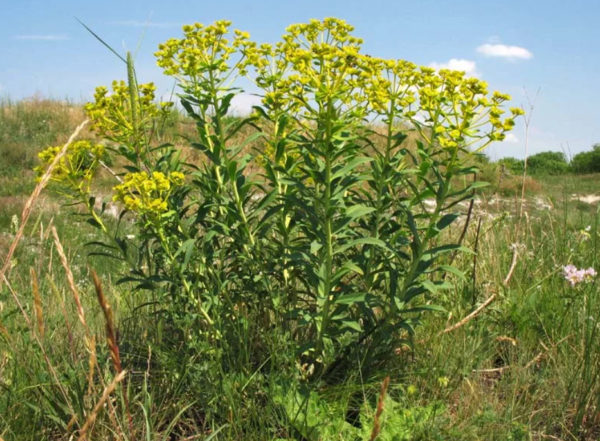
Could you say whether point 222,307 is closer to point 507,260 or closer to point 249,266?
point 249,266

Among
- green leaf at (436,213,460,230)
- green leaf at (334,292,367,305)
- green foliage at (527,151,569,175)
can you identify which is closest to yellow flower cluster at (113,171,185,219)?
green leaf at (334,292,367,305)

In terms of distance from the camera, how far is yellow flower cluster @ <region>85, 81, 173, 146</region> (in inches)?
98.9

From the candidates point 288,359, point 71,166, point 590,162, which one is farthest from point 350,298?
point 590,162

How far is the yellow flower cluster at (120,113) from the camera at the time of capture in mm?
2512

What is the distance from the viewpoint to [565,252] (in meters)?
4.40

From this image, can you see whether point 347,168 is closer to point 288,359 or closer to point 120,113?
point 288,359

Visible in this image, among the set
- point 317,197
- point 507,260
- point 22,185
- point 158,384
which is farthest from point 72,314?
point 22,185

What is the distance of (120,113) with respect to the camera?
8.30 ft

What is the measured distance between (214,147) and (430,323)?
61.0 inches

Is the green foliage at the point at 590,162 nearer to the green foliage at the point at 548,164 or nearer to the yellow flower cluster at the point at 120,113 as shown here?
the green foliage at the point at 548,164

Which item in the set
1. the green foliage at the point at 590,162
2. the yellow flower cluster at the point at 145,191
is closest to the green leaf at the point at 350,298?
the yellow flower cluster at the point at 145,191

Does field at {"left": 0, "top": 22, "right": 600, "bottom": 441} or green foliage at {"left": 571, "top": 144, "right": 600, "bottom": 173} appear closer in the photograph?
field at {"left": 0, "top": 22, "right": 600, "bottom": 441}

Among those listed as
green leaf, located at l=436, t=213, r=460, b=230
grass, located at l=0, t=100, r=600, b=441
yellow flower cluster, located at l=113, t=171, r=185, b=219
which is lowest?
grass, located at l=0, t=100, r=600, b=441

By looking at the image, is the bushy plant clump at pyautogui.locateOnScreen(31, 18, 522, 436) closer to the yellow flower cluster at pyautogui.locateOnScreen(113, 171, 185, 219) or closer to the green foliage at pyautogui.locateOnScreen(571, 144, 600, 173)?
the yellow flower cluster at pyautogui.locateOnScreen(113, 171, 185, 219)
